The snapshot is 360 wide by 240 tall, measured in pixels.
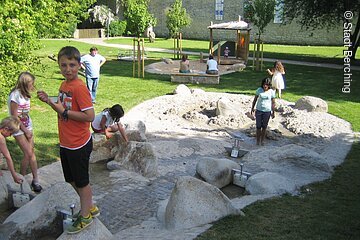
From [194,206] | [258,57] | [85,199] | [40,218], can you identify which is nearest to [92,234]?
[85,199]

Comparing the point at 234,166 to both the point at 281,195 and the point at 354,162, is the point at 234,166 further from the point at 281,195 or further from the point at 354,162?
the point at 354,162

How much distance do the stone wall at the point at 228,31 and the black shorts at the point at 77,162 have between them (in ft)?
109

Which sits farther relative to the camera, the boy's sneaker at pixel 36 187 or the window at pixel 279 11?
the window at pixel 279 11

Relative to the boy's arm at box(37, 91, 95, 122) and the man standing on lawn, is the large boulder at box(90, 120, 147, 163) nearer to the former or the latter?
the boy's arm at box(37, 91, 95, 122)

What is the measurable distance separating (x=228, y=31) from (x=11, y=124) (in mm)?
39113

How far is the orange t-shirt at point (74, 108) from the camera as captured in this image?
4.02 m

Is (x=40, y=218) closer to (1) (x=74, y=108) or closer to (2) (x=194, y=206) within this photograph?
(1) (x=74, y=108)

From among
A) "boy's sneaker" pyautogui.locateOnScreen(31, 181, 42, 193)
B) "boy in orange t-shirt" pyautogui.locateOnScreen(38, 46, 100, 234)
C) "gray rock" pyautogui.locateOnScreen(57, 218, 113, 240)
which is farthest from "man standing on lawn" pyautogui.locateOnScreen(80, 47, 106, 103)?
"boy in orange t-shirt" pyautogui.locateOnScreen(38, 46, 100, 234)

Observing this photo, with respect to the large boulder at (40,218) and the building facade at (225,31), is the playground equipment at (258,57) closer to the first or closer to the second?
the building facade at (225,31)

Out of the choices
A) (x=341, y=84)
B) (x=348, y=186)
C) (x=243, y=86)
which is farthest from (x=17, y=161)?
(x=341, y=84)

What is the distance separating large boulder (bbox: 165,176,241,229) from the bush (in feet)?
137

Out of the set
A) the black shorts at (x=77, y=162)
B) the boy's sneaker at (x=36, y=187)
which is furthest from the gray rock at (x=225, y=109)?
the black shorts at (x=77, y=162)

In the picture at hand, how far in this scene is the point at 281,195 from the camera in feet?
19.7

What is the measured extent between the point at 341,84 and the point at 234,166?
36.4 feet
